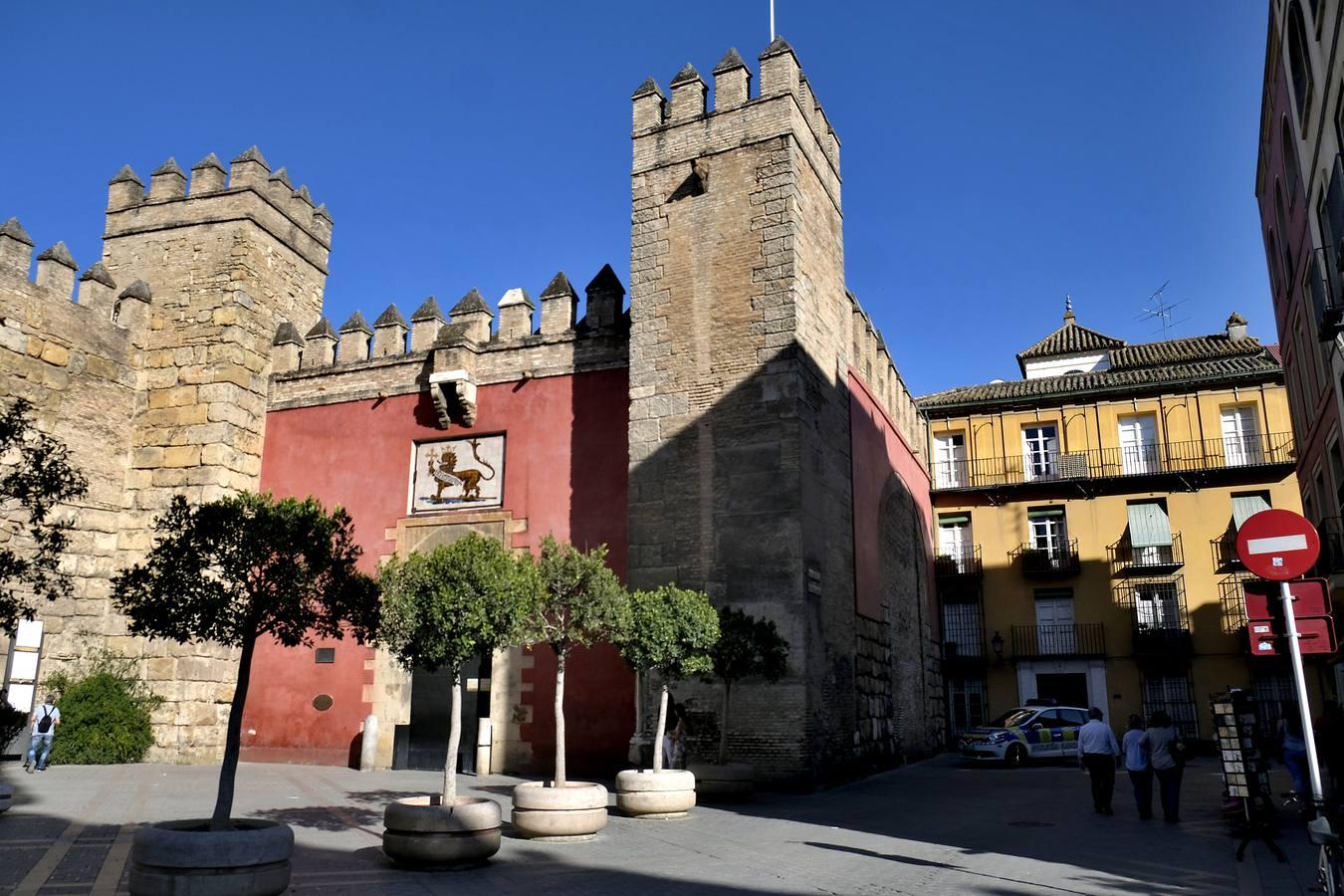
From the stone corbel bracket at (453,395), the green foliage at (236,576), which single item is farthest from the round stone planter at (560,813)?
the stone corbel bracket at (453,395)

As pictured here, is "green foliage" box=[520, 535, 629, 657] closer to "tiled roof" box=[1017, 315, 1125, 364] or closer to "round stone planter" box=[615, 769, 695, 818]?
"round stone planter" box=[615, 769, 695, 818]

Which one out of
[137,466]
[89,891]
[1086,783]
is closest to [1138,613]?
[1086,783]

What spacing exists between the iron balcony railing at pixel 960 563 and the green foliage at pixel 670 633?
1558 centimetres

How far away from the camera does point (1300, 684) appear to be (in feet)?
20.1

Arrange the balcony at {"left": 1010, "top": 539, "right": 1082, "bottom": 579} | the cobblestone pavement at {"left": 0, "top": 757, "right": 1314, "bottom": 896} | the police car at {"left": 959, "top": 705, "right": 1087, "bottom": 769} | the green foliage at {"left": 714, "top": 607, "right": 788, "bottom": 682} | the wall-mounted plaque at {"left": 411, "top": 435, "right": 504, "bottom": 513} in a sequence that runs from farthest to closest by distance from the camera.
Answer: the balcony at {"left": 1010, "top": 539, "right": 1082, "bottom": 579} → the police car at {"left": 959, "top": 705, "right": 1087, "bottom": 769} → the wall-mounted plaque at {"left": 411, "top": 435, "right": 504, "bottom": 513} → the green foliage at {"left": 714, "top": 607, "right": 788, "bottom": 682} → the cobblestone pavement at {"left": 0, "top": 757, "right": 1314, "bottom": 896}

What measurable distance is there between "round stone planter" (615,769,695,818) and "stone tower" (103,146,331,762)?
8996 millimetres

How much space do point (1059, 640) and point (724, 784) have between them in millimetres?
15565

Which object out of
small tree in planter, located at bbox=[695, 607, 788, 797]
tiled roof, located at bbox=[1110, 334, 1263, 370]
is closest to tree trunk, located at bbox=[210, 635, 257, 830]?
small tree in planter, located at bbox=[695, 607, 788, 797]

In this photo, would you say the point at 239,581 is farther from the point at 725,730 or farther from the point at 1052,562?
the point at 1052,562

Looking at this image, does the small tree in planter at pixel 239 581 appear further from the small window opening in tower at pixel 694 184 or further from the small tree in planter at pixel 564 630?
the small window opening in tower at pixel 694 184

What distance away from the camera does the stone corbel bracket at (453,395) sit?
16594 mm

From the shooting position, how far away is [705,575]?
14047mm

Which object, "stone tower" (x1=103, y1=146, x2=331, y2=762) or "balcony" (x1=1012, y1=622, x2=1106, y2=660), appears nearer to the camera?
"stone tower" (x1=103, y1=146, x2=331, y2=762)

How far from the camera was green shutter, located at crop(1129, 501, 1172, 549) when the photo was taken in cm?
2470
